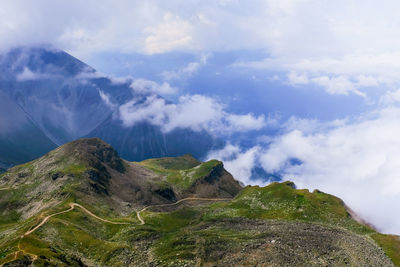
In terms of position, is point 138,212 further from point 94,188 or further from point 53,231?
point 53,231

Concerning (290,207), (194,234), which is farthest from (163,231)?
(290,207)

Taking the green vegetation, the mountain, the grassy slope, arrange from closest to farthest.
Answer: the mountain
the grassy slope
the green vegetation

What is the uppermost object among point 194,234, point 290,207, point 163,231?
point 290,207

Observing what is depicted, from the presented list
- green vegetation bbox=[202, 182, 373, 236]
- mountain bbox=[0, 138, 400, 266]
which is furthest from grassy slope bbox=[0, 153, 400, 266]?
mountain bbox=[0, 138, 400, 266]

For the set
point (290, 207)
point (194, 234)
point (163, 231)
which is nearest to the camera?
point (194, 234)

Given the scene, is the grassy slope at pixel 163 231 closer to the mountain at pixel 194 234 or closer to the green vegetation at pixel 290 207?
the green vegetation at pixel 290 207

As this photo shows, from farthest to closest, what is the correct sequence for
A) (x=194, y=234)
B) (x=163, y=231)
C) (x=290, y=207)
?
(x=290, y=207) < (x=163, y=231) < (x=194, y=234)

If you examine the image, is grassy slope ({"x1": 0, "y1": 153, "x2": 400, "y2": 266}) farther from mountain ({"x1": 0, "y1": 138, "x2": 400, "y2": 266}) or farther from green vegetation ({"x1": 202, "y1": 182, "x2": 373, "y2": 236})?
mountain ({"x1": 0, "y1": 138, "x2": 400, "y2": 266})

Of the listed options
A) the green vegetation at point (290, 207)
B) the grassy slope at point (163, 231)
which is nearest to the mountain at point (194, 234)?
the grassy slope at point (163, 231)

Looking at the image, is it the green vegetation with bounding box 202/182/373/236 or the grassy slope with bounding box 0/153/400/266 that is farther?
the green vegetation with bounding box 202/182/373/236

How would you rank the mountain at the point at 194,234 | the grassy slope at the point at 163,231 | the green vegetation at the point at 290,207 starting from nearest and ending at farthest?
the mountain at the point at 194,234, the grassy slope at the point at 163,231, the green vegetation at the point at 290,207

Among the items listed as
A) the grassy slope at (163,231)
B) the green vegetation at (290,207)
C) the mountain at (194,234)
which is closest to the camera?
the mountain at (194,234)

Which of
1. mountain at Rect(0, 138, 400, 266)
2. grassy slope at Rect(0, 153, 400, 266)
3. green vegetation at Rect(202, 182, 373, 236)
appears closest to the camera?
mountain at Rect(0, 138, 400, 266)

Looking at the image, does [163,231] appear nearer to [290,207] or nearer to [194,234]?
[194,234]
